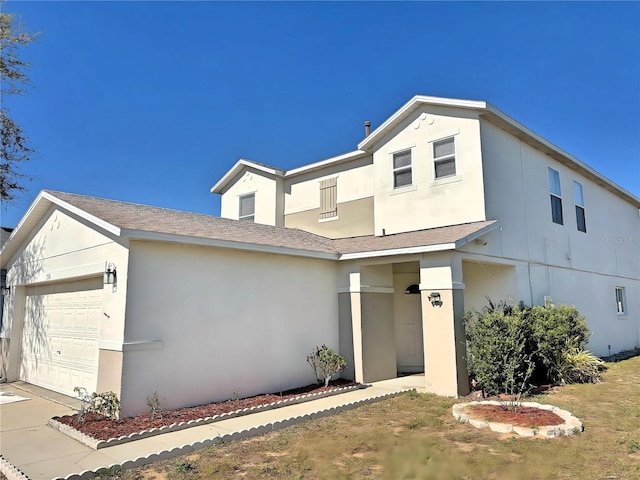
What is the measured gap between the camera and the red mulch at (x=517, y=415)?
255 inches

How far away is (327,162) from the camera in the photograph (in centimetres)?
1491

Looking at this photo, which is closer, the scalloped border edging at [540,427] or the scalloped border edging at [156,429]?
the scalloped border edging at [156,429]

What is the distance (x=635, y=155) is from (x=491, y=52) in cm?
745

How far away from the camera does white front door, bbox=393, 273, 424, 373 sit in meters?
12.6

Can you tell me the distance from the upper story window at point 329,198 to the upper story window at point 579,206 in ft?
29.6

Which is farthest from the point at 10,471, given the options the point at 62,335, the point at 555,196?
the point at 555,196

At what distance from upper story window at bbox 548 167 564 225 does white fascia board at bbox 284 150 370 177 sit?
646 centimetres

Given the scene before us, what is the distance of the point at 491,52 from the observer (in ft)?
41.7

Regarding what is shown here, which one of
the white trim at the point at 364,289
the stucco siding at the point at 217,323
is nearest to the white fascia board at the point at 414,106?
the stucco siding at the point at 217,323

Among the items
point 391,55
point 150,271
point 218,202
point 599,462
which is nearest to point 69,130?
point 218,202

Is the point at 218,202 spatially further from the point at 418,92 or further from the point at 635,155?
the point at 635,155

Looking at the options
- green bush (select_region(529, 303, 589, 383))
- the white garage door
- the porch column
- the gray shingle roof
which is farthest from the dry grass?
the white garage door

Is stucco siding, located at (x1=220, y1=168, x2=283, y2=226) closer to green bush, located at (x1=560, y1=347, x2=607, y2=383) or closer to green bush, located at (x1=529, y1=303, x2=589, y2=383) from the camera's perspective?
green bush, located at (x1=529, y1=303, x2=589, y2=383)

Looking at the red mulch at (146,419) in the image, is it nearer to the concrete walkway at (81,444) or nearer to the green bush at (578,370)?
the concrete walkway at (81,444)
